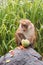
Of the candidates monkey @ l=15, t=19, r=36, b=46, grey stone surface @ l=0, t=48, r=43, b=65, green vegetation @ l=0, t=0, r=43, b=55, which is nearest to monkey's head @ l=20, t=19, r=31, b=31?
monkey @ l=15, t=19, r=36, b=46

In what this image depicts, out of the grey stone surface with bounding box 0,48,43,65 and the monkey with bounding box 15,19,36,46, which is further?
the monkey with bounding box 15,19,36,46

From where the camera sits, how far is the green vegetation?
529 centimetres

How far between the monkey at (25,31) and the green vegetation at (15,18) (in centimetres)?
77

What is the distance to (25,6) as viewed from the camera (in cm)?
586

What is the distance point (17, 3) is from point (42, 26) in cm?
89

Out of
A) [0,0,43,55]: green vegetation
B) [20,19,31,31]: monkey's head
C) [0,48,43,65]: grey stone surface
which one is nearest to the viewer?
[0,48,43,65]: grey stone surface

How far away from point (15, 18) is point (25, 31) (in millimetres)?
1131

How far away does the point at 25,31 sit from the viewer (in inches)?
171

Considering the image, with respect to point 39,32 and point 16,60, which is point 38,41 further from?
point 16,60

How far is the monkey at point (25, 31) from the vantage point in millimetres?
4242

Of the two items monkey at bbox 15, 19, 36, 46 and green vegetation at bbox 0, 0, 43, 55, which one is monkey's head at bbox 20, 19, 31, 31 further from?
green vegetation at bbox 0, 0, 43, 55

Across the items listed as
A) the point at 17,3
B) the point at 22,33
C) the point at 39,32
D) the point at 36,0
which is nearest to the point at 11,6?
the point at 17,3

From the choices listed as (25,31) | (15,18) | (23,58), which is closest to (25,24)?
(25,31)

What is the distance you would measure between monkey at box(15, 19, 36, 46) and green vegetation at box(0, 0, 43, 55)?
0.77 meters
